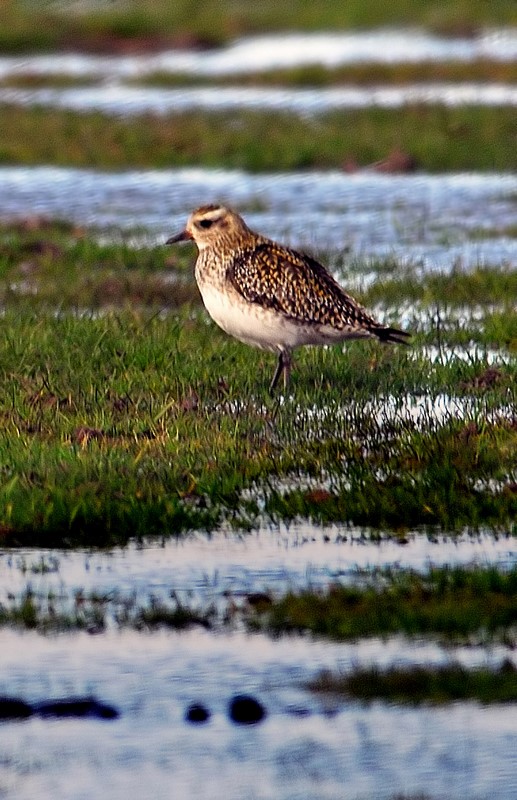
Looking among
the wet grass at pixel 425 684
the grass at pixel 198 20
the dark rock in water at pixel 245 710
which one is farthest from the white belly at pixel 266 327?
the grass at pixel 198 20

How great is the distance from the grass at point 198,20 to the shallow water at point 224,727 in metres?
30.0

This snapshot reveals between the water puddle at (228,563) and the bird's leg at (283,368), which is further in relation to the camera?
the bird's leg at (283,368)

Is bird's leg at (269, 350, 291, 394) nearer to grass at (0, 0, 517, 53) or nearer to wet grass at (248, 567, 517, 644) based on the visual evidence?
wet grass at (248, 567, 517, 644)

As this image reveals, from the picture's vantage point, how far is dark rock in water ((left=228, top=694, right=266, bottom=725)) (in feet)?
18.4

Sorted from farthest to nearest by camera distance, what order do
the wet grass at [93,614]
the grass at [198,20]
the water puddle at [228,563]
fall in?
the grass at [198,20]
the water puddle at [228,563]
the wet grass at [93,614]

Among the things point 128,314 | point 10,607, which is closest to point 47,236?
point 128,314

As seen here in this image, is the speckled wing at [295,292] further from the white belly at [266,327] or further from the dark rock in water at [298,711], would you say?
the dark rock in water at [298,711]

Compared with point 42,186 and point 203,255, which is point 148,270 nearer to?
point 203,255

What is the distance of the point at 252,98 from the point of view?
27875 millimetres

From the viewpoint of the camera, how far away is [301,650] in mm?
6223

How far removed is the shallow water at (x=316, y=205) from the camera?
16578 millimetres

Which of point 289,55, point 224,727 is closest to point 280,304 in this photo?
point 224,727

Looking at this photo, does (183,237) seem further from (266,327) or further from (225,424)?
(225,424)

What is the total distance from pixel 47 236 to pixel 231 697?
11.0m
